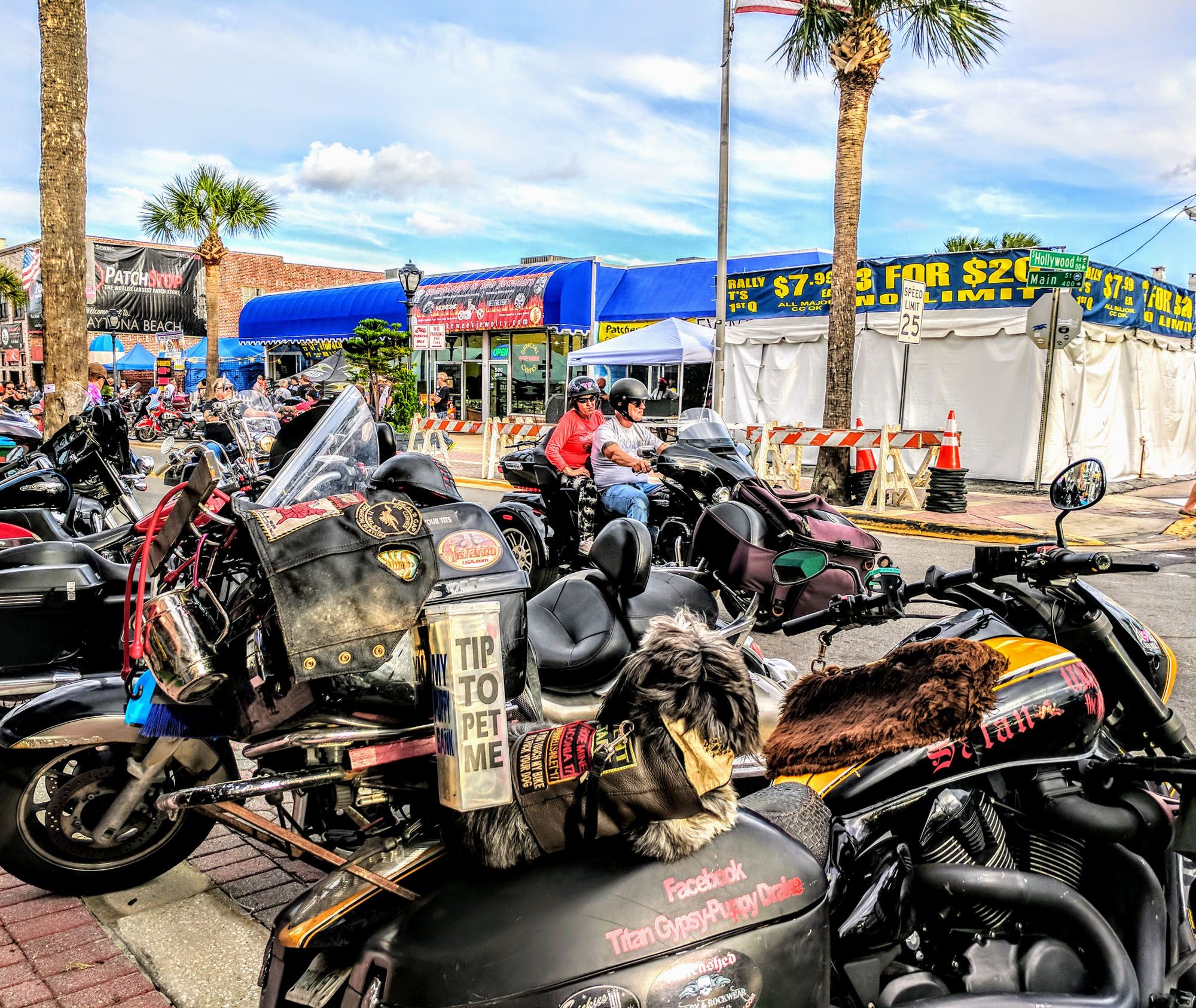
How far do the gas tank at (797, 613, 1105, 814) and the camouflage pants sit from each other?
6.16 m

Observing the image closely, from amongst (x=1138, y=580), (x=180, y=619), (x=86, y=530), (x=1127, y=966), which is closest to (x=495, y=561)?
(x=180, y=619)

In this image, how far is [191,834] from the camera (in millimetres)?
3256

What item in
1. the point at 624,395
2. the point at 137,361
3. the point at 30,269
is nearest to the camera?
the point at 624,395

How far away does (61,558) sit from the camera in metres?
4.12

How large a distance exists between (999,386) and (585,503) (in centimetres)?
1001

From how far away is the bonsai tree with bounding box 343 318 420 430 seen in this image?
23062 millimetres

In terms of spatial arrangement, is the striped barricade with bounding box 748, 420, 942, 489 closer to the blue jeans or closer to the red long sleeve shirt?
the red long sleeve shirt

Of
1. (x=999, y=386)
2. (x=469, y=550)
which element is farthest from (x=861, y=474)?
(x=469, y=550)

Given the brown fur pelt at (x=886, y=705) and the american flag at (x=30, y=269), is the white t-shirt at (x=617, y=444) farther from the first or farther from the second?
the american flag at (x=30, y=269)

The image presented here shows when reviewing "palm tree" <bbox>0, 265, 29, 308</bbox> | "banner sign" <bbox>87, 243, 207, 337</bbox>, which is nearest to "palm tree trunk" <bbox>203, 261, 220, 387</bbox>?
"banner sign" <bbox>87, 243, 207, 337</bbox>

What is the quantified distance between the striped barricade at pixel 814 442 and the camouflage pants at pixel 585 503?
5.09 m

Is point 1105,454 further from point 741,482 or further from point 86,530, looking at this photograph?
point 86,530

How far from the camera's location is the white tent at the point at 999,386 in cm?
1536

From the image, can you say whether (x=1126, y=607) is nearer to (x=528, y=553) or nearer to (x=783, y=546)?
(x=783, y=546)
